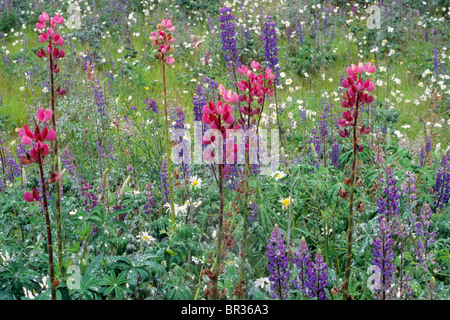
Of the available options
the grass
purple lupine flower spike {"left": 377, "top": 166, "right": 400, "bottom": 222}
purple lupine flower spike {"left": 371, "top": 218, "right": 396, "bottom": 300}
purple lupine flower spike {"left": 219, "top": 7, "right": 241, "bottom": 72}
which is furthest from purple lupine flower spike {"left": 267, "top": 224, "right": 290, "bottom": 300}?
the grass

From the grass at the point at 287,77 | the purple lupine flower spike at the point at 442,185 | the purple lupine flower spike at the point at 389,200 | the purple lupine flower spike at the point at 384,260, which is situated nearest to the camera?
the purple lupine flower spike at the point at 384,260

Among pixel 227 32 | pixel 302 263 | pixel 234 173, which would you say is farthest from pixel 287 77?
pixel 302 263

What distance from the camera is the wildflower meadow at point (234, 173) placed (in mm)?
1773

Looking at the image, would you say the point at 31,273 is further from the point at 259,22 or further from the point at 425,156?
the point at 259,22

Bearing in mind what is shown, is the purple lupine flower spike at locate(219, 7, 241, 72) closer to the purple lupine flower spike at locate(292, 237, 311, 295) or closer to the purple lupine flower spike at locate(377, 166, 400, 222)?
the purple lupine flower spike at locate(377, 166, 400, 222)

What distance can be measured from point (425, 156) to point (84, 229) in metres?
2.11

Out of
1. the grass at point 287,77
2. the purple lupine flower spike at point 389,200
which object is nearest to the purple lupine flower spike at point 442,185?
the purple lupine flower spike at point 389,200

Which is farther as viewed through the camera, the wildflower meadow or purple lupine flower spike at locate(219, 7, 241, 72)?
purple lupine flower spike at locate(219, 7, 241, 72)

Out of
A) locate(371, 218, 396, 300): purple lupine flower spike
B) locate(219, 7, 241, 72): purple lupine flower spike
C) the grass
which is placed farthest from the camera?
the grass

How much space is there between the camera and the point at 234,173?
2.82 metres

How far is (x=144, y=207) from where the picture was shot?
2.96 meters

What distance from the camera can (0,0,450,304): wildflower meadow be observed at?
177 cm

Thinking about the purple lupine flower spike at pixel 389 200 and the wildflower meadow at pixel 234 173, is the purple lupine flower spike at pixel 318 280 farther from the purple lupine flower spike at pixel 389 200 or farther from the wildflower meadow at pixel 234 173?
the purple lupine flower spike at pixel 389 200

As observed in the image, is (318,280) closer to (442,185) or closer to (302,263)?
(302,263)
